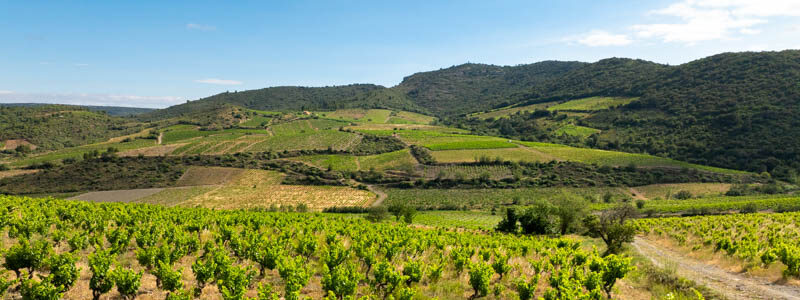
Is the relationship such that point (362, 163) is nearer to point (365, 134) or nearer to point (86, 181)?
point (365, 134)

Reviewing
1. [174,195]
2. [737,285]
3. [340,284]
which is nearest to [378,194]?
[174,195]

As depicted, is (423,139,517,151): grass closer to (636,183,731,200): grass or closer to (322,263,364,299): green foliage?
(636,183,731,200): grass

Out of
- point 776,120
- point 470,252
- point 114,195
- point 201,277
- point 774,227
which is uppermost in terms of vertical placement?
point 776,120

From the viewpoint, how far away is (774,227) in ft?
127

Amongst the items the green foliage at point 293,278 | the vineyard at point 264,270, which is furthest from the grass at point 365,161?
the green foliage at point 293,278

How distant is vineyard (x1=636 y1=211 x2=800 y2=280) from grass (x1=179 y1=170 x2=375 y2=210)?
65175 millimetres

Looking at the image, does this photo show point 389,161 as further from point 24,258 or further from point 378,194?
point 24,258

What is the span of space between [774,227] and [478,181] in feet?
247

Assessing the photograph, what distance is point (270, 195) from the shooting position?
96188mm

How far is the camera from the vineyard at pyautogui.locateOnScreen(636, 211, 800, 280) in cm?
2255

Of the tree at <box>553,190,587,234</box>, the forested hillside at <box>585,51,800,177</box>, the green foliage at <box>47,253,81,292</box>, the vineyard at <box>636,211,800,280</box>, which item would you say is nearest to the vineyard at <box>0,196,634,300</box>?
the green foliage at <box>47,253,81,292</box>

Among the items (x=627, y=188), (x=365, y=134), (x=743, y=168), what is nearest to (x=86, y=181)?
(x=365, y=134)

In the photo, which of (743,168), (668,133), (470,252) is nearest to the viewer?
(470,252)

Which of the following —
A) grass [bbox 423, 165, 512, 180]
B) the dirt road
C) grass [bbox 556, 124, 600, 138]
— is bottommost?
the dirt road
